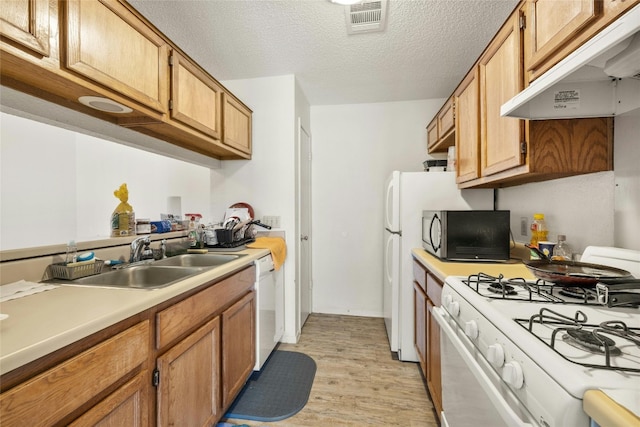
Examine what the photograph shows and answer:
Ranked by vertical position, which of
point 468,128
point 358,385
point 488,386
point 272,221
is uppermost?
point 468,128

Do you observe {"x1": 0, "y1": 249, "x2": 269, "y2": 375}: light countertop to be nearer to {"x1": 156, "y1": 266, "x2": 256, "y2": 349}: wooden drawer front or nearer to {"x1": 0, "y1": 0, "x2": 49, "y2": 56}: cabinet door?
{"x1": 156, "y1": 266, "x2": 256, "y2": 349}: wooden drawer front

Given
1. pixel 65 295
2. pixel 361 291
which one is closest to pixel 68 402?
pixel 65 295

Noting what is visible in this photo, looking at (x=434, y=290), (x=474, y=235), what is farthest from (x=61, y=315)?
(x=474, y=235)

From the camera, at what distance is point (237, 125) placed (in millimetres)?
2268

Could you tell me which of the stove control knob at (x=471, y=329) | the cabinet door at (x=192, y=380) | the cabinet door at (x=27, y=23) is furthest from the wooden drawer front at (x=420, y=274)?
the cabinet door at (x=27, y=23)

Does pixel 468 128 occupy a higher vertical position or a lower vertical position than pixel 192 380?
higher

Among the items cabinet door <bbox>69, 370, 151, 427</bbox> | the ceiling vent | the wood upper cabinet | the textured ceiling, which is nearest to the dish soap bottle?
cabinet door <bbox>69, 370, 151, 427</bbox>

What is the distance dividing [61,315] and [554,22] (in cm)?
191

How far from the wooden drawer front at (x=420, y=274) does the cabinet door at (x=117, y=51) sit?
1.83 meters

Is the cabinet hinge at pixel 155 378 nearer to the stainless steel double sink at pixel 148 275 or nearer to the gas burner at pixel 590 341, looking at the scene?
the stainless steel double sink at pixel 148 275

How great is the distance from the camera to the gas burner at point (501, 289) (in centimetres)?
93

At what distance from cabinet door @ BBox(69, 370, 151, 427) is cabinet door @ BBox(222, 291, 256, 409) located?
512 millimetres

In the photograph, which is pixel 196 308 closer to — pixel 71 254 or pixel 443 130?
pixel 71 254

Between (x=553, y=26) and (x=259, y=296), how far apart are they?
2.02 m
